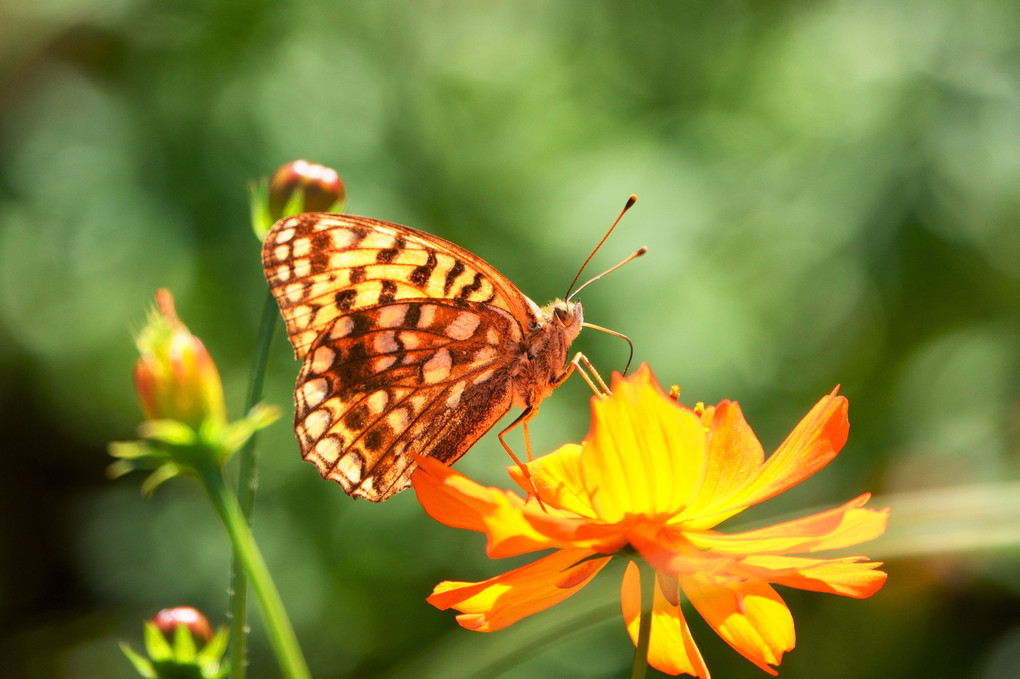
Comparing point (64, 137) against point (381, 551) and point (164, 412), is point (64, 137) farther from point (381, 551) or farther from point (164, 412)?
point (164, 412)

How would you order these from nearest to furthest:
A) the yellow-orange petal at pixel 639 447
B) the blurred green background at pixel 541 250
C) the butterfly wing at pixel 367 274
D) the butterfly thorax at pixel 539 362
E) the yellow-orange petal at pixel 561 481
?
the yellow-orange petal at pixel 639 447 < the yellow-orange petal at pixel 561 481 < the butterfly wing at pixel 367 274 < the butterfly thorax at pixel 539 362 < the blurred green background at pixel 541 250

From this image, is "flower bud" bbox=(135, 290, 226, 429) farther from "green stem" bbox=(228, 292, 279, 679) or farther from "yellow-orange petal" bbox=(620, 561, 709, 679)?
"yellow-orange petal" bbox=(620, 561, 709, 679)

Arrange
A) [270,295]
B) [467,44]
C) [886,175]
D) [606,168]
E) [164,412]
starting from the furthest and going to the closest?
[467,44] < [606,168] < [886,175] < [270,295] < [164,412]

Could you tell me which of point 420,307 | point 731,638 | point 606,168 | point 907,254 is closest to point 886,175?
point 907,254

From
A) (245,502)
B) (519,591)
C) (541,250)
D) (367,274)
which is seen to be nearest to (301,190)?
(367,274)

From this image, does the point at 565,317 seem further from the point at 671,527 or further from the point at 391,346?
the point at 671,527

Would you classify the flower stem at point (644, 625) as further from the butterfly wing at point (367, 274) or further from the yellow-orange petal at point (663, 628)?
the butterfly wing at point (367, 274)


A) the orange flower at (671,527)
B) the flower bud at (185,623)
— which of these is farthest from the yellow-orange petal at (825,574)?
the flower bud at (185,623)
